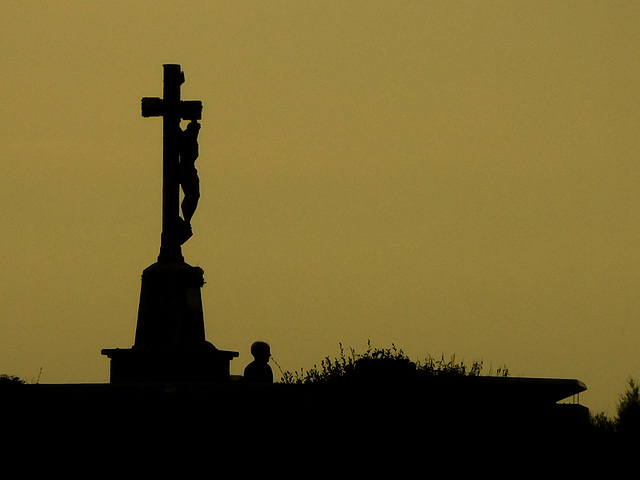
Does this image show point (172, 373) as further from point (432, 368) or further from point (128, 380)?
point (432, 368)

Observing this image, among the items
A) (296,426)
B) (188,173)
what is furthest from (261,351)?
(188,173)

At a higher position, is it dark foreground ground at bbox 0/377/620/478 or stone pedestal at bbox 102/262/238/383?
stone pedestal at bbox 102/262/238/383

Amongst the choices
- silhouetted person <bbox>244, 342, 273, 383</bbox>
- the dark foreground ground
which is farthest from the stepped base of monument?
the dark foreground ground

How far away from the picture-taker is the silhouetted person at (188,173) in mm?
21984

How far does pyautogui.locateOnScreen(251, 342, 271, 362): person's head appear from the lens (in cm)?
2008

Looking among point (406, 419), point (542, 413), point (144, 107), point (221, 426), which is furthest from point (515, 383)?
point (144, 107)

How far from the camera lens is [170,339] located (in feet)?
70.0

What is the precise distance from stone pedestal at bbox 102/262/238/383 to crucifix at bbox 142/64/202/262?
459 millimetres

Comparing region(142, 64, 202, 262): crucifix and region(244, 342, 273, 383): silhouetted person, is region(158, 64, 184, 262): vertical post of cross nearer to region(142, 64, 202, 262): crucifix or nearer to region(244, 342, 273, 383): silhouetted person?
region(142, 64, 202, 262): crucifix

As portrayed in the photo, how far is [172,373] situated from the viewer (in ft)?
68.8

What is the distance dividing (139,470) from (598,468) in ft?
15.7

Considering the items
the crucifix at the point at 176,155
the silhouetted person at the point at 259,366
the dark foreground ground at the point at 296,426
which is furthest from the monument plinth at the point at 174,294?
the dark foreground ground at the point at 296,426

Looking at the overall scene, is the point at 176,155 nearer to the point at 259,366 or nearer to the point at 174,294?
the point at 174,294

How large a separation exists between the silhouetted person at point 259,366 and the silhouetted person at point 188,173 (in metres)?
2.45
